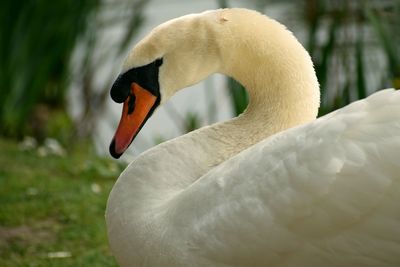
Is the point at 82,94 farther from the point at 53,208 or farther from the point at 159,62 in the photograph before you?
the point at 159,62

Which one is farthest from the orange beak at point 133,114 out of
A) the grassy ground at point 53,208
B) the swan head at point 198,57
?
the grassy ground at point 53,208

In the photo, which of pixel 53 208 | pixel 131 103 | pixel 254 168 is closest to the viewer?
pixel 254 168

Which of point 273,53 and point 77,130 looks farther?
point 77,130

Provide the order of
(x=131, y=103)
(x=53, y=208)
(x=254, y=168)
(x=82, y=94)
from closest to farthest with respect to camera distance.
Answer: (x=254, y=168) → (x=131, y=103) → (x=53, y=208) → (x=82, y=94)

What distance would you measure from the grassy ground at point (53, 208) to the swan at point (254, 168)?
1.15 meters

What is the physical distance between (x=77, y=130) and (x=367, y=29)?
85.4 inches

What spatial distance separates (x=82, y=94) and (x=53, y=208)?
262cm

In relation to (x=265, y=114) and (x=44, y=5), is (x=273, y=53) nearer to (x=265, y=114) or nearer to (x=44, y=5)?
(x=265, y=114)

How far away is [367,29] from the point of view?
555 cm

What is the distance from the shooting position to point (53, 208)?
179 inches

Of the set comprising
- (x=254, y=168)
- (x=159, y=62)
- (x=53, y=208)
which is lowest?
(x=53, y=208)

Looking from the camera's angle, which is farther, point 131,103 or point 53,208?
point 53,208

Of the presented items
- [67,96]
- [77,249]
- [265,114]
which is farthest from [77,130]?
[265,114]

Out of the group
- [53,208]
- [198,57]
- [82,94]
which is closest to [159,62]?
[198,57]
